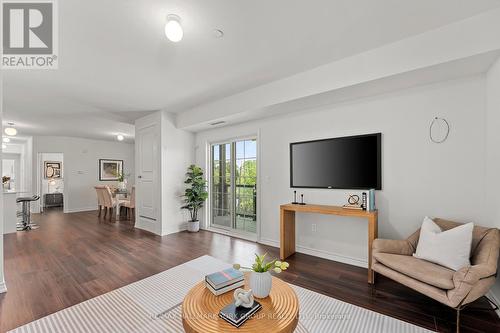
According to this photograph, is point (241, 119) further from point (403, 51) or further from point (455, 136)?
point (455, 136)

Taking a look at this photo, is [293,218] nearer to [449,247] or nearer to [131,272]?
[449,247]

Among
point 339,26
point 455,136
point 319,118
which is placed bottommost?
point 455,136

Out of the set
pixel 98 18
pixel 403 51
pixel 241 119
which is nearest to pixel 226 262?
pixel 241 119

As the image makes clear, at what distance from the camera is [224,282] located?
65.1 inches

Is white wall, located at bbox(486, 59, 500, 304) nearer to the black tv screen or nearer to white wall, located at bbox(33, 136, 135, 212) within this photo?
the black tv screen

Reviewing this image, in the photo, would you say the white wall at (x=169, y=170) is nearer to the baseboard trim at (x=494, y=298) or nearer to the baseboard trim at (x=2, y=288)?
the baseboard trim at (x=2, y=288)

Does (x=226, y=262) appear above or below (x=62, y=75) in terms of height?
below

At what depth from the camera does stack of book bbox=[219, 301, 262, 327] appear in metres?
1.29

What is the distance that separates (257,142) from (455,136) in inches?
111

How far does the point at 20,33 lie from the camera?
2096 mm

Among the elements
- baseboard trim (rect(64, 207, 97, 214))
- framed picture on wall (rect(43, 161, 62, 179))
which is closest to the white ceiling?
baseboard trim (rect(64, 207, 97, 214))

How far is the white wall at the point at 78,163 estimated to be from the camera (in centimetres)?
749

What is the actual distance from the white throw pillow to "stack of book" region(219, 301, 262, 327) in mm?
1808

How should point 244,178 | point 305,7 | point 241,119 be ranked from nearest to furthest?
point 305,7, point 241,119, point 244,178
